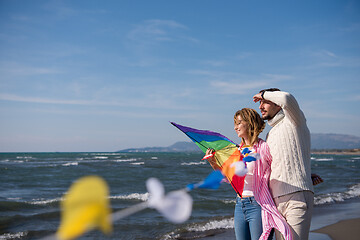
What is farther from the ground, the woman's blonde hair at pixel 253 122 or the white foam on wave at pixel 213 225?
the woman's blonde hair at pixel 253 122

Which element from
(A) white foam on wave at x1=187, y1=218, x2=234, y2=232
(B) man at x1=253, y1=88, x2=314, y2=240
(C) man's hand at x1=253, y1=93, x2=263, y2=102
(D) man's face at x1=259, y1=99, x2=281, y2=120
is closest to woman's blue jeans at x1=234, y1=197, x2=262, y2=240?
(B) man at x1=253, y1=88, x2=314, y2=240

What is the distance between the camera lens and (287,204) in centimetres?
222

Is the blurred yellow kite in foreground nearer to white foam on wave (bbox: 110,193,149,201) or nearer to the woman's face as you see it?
the woman's face

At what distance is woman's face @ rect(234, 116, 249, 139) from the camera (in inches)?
101

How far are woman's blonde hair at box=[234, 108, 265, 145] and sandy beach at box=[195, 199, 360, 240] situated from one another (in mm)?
3622

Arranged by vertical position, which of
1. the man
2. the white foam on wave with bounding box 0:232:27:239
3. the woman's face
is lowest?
the white foam on wave with bounding box 0:232:27:239

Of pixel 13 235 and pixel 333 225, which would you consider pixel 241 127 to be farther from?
pixel 13 235

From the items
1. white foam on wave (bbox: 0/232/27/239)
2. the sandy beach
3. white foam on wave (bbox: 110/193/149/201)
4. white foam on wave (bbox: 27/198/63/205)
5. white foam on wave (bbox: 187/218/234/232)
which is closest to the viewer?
the sandy beach

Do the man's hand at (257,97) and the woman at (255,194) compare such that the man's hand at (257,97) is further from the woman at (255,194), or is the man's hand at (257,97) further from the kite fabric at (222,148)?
the kite fabric at (222,148)

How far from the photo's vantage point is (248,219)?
97.9 inches

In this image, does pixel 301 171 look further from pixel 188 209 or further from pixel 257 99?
pixel 188 209

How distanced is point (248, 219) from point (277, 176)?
47 centimetres

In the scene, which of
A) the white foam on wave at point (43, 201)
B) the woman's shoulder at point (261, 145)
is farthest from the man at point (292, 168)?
the white foam on wave at point (43, 201)

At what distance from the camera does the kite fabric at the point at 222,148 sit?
2.52m
